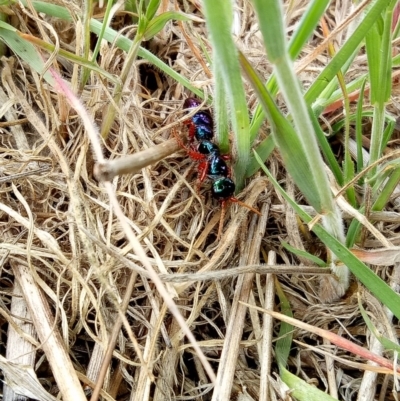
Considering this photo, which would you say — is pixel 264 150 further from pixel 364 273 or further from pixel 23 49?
pixel 23 49

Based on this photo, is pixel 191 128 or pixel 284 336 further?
pixel 191 128

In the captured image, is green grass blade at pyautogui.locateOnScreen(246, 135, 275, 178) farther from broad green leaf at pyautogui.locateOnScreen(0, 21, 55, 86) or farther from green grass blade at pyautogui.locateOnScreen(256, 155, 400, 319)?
broad green leaf at pyautogui.locateOnScreen(0, 21, 55, 86)

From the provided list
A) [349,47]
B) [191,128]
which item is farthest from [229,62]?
[191,128]

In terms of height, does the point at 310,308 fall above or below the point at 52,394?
above

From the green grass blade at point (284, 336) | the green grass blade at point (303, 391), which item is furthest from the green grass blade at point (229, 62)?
the green grass blade at point (303, 391)

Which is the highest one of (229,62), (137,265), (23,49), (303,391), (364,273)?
(229,62)

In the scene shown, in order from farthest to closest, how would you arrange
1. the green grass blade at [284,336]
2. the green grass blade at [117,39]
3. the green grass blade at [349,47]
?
the green grass blade at [117,39] < the green grass blade at [284,336] < the green grass blade at [349,47]

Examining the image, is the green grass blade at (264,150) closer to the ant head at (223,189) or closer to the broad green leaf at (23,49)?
the ant head at (223,189)

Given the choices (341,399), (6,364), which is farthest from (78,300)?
(341,399)

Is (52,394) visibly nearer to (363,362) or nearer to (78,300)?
(78,300)
